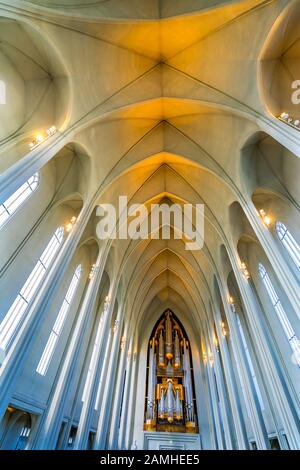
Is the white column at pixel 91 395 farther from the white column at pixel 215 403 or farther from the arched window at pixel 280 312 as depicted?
the white column at pixel 215 403

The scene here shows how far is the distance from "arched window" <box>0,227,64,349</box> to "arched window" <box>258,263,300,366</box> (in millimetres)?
9708

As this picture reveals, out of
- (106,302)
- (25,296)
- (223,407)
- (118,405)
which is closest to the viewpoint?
(25,296)

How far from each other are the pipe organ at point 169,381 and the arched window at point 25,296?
16289mm

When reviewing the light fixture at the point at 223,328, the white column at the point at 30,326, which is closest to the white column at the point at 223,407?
the light fixture at the point at 223,328

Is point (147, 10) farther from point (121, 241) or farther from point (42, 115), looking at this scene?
point (121, 241)

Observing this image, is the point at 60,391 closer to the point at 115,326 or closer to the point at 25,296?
the point at 25,296

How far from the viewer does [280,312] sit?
33.7 feet

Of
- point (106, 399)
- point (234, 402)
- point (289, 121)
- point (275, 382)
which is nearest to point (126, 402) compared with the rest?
point (106, 399)

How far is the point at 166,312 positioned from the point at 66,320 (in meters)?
16.2

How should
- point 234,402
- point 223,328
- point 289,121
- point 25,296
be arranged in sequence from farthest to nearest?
point 223,328, point 234,402, point 25,296, point 289,121

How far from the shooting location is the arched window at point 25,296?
697cm

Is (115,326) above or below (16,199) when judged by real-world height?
above

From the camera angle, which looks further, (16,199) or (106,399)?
(106,399)

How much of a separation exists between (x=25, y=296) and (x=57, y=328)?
2.68m
